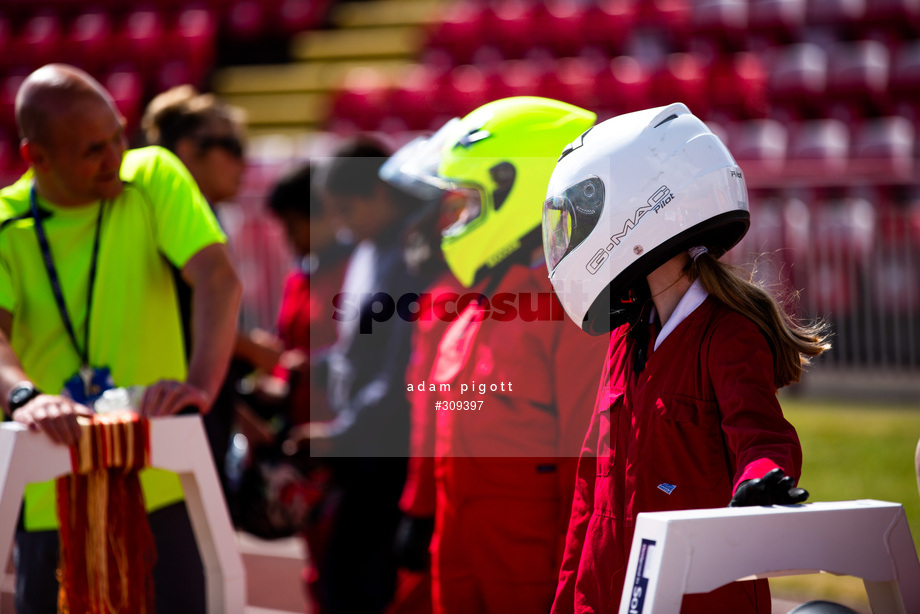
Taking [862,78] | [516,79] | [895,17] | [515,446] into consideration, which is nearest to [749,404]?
[515,446]

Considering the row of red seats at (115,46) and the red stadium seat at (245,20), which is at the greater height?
the red stadium seat at (245,20)

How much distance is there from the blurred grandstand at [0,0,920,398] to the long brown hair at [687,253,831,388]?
4161 millimetres

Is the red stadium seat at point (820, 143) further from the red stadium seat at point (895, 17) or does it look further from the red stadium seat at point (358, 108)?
the red stadium seat at point (358, 108)

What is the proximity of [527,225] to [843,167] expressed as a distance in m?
6.70

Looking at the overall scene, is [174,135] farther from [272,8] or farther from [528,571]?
[272,8]

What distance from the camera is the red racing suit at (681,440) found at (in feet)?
6.11

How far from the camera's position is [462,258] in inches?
112

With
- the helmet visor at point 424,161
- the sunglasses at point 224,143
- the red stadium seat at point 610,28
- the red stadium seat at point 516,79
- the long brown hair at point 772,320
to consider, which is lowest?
the long brown hair at point 772,320

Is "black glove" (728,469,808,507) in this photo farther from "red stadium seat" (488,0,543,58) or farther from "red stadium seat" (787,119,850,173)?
"red stadium seat" (488,0,543,58)

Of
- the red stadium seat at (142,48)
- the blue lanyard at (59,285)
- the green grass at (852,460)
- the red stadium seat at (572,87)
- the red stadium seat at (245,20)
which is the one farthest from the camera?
the red stadium seat at (245,20)

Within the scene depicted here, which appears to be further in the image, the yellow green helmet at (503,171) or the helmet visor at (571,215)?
the yellow green helmet at (503,171)

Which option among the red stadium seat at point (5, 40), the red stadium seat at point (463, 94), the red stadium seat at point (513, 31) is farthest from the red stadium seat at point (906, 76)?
the red stadium seat at point (5, 40)

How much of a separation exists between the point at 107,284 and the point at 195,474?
0.71 m

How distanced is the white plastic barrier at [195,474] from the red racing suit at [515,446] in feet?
1.91
